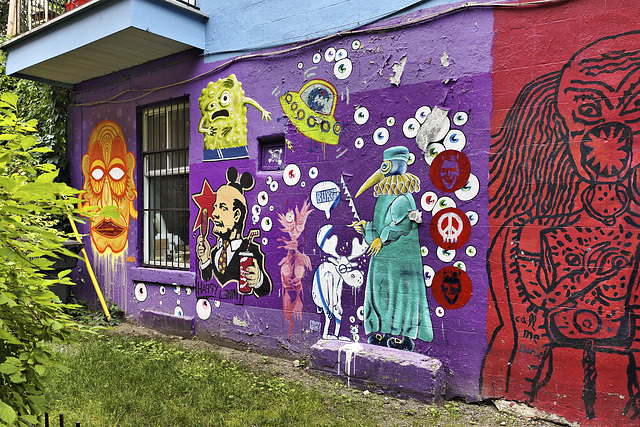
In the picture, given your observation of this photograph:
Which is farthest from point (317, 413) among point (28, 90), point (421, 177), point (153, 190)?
point (28, 90)

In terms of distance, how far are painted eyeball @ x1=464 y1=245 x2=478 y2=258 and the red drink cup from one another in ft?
8.82

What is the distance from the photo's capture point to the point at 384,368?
13.8ft

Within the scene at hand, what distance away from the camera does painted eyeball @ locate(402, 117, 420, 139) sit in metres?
4.36

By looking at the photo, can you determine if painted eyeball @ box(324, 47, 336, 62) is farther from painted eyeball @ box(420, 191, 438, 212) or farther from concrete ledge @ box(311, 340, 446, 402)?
concrete ledge @ box(311, 340, 446, 402)

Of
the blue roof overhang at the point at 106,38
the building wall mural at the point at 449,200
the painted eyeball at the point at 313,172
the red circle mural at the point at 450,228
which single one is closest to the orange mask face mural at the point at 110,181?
the blue roof overhang at the point at 106,38

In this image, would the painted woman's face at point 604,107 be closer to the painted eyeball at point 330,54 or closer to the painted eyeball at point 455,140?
the painted eyeball at point 455,140

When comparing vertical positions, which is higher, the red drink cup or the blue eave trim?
the blue eave trim

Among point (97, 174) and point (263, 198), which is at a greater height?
point (97, 174)

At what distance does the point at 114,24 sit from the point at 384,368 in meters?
5.25

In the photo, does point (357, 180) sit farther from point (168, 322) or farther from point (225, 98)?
point (168, 322)

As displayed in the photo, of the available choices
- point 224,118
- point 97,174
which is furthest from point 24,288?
point 97,174

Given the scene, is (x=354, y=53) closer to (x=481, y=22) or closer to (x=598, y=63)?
(x=481, y=22)

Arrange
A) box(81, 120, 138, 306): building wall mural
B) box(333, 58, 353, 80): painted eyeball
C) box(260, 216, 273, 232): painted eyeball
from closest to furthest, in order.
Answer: box(333, 58, 353, 80): painted eyeball, box(260, 216, 273, 232): painted eyeball, box(81, 120, 138, 306): building wall mural

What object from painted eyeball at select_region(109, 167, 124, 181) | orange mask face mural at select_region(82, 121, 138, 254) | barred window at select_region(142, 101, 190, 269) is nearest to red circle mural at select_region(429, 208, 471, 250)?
barred window at select_region(142, 101, 190, 269)
